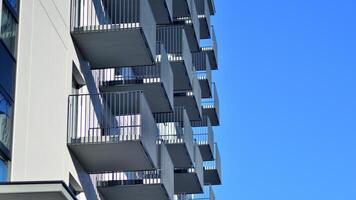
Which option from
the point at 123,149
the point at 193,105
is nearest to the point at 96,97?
the point at 123,149

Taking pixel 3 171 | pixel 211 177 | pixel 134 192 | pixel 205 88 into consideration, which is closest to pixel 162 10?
pixel 134 192

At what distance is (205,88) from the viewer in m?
45.9

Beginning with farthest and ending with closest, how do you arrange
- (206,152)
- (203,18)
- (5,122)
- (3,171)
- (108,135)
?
(203,18) < (206,152) < (108,135) < (5,122) < (3,171)

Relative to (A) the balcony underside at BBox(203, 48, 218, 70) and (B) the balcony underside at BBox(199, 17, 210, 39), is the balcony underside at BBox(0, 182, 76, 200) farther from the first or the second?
(A) the balcony underside at BBox(203, 48, 218, 70)

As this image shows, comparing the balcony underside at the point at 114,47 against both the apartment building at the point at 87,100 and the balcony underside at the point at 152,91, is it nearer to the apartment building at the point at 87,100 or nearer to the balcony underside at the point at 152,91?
the apartment building at the point at 87,100

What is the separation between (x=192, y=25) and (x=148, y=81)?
38.0ft

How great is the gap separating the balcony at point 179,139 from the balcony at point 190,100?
2.01 meters

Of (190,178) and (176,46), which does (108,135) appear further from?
(190,178)

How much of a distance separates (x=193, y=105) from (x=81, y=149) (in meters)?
15.9

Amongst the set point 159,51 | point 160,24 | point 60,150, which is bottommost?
point 60,150

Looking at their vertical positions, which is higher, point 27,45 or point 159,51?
point 159,51

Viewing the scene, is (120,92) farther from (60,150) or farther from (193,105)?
(193,105)

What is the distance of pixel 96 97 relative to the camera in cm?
2739

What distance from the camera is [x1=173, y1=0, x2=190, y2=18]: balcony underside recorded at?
40031mm
